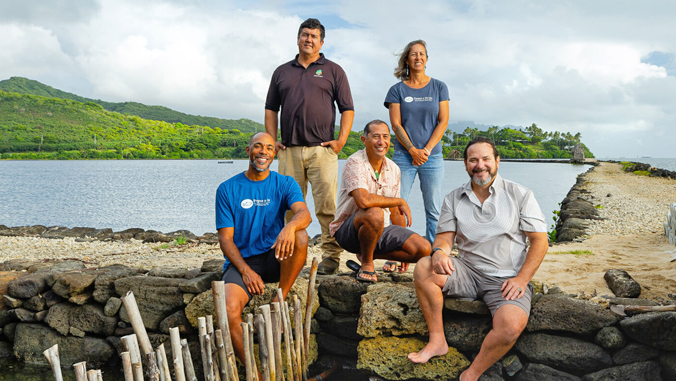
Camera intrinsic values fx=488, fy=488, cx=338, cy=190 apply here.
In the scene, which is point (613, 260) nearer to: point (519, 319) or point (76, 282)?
point (519, 319)

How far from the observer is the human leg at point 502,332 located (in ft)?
11.3

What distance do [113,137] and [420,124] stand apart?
106 meters

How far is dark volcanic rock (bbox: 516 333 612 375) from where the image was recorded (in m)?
3.71

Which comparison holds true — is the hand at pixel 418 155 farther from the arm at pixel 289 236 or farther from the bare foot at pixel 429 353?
the bare foot at pixel 429 353

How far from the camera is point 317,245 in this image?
10062mm

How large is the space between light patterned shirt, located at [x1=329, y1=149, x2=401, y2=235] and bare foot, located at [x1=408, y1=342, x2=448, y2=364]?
126 cm

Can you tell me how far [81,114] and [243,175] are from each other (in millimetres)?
116150

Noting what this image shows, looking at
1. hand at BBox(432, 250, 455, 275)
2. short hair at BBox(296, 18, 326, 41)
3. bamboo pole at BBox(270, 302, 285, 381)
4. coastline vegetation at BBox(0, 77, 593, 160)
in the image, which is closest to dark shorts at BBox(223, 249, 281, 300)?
bamboo pole at BBox(270, 302, 285, 381)

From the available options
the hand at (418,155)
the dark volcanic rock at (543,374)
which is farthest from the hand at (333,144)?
the dark volcanic rock at (543,374)

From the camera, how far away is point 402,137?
529cm

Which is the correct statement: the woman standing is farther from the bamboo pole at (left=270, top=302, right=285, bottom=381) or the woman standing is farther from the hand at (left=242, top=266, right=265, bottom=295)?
the bamboo pole at (left=270, top=302, right=285, bottom=381)

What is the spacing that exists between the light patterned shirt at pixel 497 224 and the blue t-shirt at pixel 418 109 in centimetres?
162

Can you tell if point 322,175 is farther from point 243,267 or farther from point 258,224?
point 243,267

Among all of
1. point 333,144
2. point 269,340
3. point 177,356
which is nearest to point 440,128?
point 333,144
